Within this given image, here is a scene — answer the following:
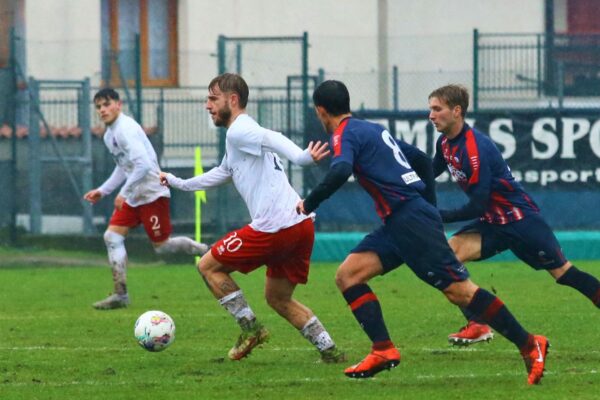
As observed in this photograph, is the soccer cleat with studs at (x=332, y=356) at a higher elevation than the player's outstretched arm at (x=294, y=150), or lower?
lower

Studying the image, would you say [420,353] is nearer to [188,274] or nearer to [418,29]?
[188,274]

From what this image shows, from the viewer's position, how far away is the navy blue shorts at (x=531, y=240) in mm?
10523

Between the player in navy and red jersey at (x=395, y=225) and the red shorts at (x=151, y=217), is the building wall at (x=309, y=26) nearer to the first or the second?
the red shorts at (x=151, y=217)

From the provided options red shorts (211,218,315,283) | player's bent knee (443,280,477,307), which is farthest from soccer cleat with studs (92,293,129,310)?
player's bent knee (443,280,477,307)

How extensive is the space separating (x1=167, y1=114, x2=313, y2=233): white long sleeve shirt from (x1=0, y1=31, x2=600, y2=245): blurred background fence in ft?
33.4

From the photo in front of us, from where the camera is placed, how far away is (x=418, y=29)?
31406 mm

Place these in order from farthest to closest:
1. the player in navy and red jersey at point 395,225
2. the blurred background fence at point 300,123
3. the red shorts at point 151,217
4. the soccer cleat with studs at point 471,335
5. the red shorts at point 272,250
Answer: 1. the blurred background fence at point 300,123
2. the red shorts at point 151,217
3. the soccer cleat with studs at point 471,335
4. the red shorts at point 272,250
5. the player in navy and red jersey at point 395,225

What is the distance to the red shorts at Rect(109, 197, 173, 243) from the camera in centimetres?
1436

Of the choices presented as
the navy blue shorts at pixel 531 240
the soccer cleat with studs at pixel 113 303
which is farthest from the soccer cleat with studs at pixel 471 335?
the soccer cleat with studs at pixel 113 303

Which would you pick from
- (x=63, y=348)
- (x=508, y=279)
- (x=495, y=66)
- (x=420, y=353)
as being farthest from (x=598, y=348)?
(x=495, y=66)

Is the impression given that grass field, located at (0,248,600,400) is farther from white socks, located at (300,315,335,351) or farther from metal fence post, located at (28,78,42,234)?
metal fence post, located at (28,78,42,234)

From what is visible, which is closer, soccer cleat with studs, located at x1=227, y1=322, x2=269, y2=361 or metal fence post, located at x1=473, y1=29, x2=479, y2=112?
soccer cleat with studs, located at x1=227, y1=322, x2=269, y2=361

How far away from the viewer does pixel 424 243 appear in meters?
9.08

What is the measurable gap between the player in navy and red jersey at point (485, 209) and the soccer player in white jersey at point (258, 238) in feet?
3.45
